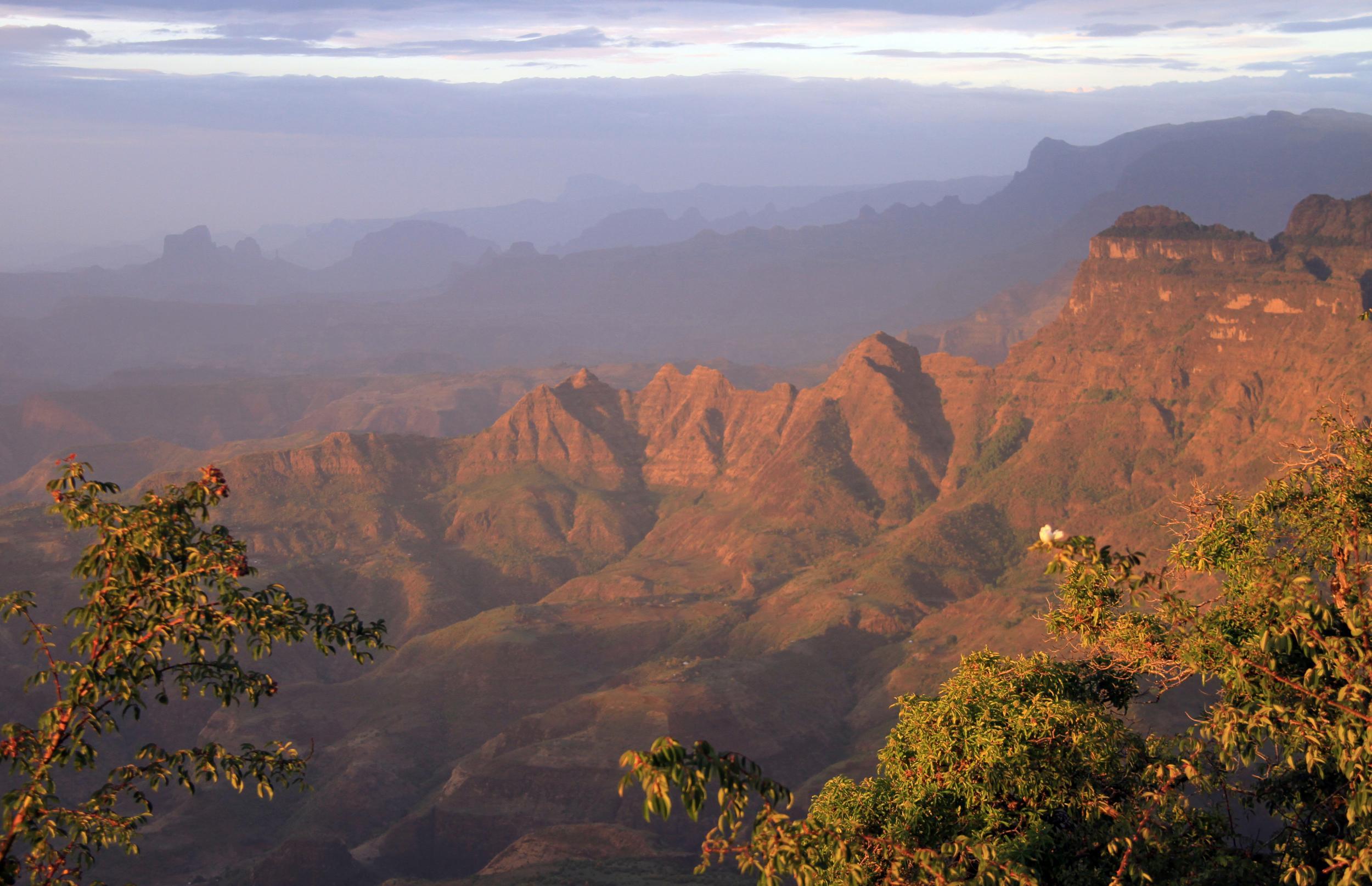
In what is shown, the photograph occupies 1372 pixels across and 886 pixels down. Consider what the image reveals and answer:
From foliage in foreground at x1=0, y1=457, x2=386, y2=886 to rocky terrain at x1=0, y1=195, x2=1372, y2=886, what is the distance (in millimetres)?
57592

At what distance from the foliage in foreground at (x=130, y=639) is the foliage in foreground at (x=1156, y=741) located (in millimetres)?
7157

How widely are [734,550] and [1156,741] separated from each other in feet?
453

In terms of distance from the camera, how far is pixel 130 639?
57.0 feet

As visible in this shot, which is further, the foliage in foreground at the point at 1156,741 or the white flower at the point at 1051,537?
the foliage in foreground at the point at 1156,741

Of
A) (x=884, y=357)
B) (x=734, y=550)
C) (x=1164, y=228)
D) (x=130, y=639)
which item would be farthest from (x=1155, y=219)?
(x=130, y=639)

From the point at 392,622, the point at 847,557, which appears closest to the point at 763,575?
the point at 847,557

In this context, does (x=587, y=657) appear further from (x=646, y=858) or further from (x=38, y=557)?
(x=38, y=557)

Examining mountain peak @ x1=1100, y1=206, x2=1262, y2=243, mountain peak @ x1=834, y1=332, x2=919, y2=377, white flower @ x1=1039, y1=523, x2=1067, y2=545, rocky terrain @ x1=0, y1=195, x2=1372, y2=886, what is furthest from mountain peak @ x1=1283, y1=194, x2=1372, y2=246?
white flower @ x1=1039, y1=523, x2=1067, y2=545

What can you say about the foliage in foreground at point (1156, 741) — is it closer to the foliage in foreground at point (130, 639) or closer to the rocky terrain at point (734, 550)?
the foliage in foreground at point (130, 639)

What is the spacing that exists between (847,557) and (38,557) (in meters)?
100

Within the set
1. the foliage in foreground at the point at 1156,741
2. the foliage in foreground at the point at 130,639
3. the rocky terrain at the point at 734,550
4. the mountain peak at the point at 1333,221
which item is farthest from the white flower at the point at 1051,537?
the mountain peak at the point at 1333,221

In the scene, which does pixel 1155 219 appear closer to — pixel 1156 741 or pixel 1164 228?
pixel 1164 228

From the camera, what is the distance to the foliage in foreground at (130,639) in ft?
55.8

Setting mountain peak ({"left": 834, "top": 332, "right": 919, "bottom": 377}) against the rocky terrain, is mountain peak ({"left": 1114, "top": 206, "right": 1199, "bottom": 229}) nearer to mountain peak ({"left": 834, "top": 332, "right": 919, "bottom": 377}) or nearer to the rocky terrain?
the rocky terrain
